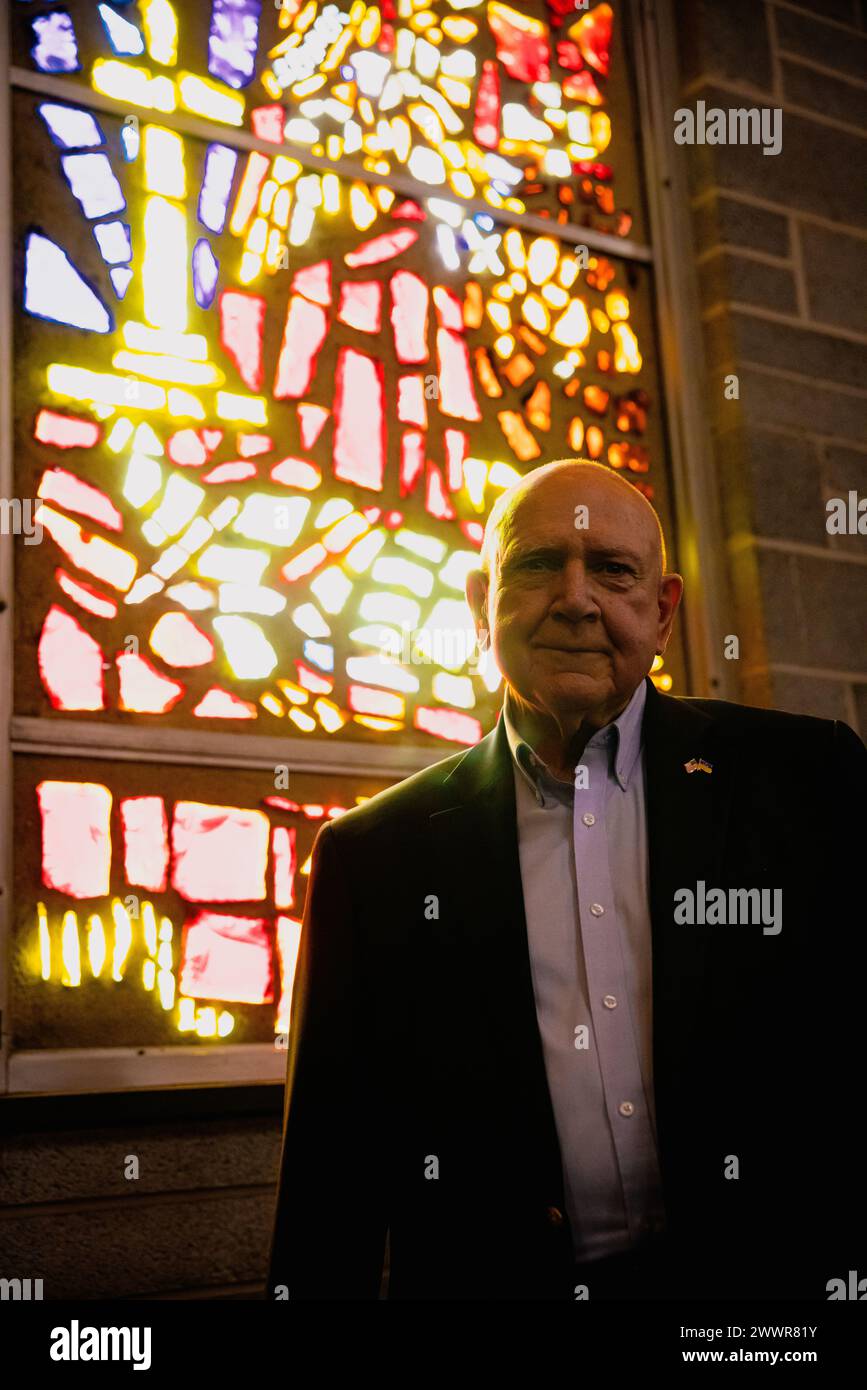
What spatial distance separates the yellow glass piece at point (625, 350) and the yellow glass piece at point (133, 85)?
1157mm

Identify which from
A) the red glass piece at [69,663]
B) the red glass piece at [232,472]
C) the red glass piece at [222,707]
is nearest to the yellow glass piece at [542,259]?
the red glass piece at [232,472]

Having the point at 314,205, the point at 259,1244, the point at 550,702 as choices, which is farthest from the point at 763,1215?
the point at 314,205

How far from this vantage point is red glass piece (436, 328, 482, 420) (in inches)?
115

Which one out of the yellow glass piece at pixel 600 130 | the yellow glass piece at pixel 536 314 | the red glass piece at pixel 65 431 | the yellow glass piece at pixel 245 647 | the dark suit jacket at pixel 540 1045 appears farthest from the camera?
the yellow glass piece at pixel 600 130

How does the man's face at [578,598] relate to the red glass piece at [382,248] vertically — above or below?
below

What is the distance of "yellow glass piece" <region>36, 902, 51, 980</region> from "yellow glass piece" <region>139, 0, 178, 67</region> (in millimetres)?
1762

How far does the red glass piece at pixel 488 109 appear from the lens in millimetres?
3141

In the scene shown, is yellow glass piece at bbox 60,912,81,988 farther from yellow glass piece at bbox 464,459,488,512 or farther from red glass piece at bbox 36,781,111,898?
yellow glass piece at bbox 464,459,488,512

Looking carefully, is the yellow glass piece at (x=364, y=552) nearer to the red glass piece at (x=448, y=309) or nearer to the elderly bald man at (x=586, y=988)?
the red glass piece at (x=448, y=309)

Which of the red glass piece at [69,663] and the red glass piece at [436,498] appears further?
the red glass piece at [436,498]

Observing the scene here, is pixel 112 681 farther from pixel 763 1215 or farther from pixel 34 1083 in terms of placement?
pixel 763 1215

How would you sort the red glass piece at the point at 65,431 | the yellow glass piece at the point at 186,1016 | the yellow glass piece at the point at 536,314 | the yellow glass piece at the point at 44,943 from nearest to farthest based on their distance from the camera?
the yellow glass piece at the point at 44,943 < the yellow glass piece at the point at 186,1016 < the red glass piece at the point at 65,431 < the yellow glass piece at the point at 536,314

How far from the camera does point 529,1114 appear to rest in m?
1.55

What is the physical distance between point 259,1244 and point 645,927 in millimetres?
1058
